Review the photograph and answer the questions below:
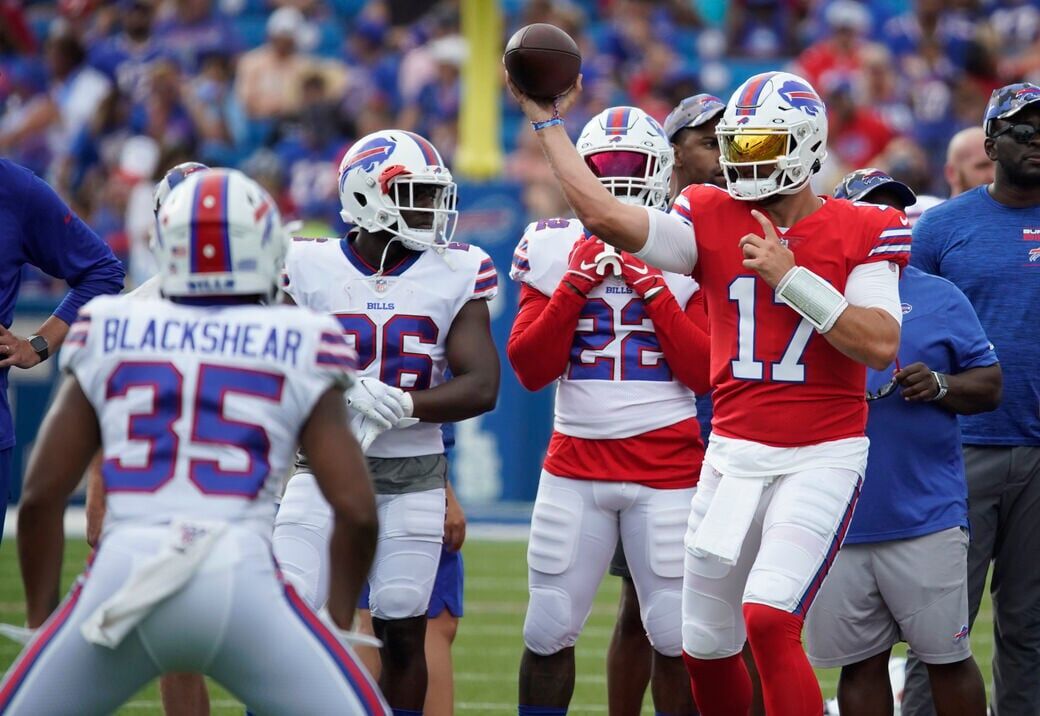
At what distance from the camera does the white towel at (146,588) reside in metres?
3.06

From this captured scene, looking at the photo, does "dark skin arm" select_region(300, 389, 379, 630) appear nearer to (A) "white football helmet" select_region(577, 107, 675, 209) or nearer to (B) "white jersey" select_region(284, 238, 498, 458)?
(B) "white jersey" select_region(284, 238, 498, 458)

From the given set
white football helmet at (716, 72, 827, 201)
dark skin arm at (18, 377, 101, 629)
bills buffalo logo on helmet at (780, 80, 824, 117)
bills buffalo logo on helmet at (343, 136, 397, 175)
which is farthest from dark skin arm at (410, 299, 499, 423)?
dark skin arm at (18, 377, 101, 629)

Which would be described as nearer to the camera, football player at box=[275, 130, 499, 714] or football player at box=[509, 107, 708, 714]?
football player at box=[275, 130, 499, 714]

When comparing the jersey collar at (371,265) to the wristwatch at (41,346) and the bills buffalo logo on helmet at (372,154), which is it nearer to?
the bills buffalo logo on helmet at (372,154)

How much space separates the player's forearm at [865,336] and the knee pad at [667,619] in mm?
1170

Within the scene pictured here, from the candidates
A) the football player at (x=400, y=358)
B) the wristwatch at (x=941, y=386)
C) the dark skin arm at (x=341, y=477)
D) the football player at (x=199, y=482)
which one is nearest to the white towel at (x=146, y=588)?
the football player at (x=199, y=482)

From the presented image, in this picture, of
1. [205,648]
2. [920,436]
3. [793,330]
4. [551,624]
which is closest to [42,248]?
[551,624]

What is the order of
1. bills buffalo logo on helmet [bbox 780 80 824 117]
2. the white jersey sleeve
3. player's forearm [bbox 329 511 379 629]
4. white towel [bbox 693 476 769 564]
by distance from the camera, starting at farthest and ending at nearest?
1. the white jersey sleeve
2. bills buffalo logo on helmet [bbox 780 80 824 117]
3. white towel [bbox 693 476 769 564]
4. player's forearm [bbox 329 511 379 629]

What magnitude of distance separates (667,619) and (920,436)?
0.95 metres

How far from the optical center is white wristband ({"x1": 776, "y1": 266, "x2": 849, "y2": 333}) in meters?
4.08

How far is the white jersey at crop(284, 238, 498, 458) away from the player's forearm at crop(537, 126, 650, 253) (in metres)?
0.61

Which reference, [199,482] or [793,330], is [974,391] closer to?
[793,330]

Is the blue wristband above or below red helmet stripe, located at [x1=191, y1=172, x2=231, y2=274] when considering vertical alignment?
above

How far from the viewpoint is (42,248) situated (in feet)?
16.3
